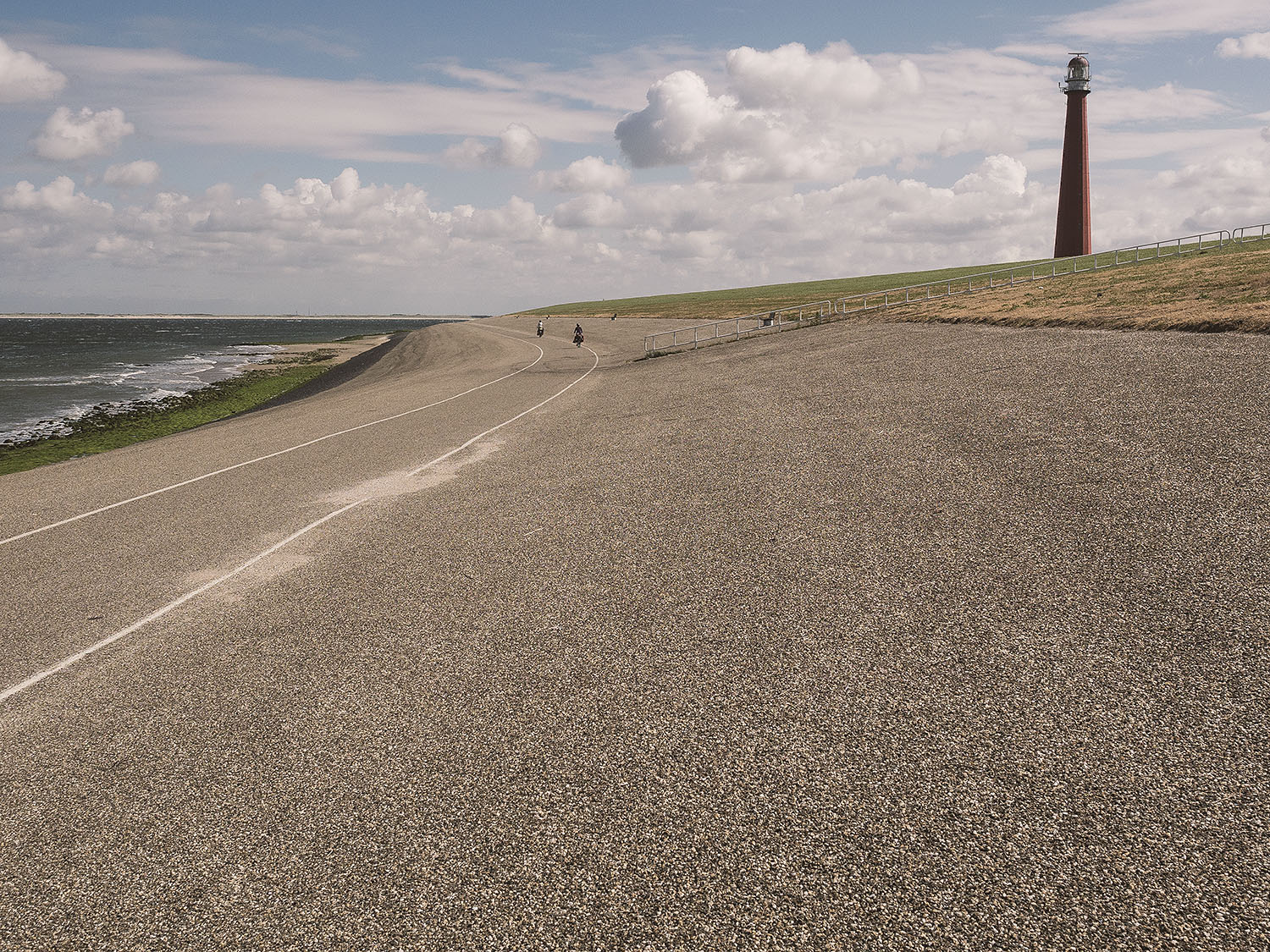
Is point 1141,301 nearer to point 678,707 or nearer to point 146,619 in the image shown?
point 678,707

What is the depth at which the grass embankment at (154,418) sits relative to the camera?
2595cm

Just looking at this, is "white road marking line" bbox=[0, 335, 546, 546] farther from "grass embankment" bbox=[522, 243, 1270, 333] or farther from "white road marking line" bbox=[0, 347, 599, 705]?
"grass embankment" bbox=[522, 243, 1270, 333]

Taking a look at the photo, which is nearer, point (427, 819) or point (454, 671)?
point (427, 819)

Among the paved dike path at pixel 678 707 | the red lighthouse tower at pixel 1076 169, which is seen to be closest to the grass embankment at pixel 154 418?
the paved dike path at pixel 678 707

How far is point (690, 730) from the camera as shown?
5.86m

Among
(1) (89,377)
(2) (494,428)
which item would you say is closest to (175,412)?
(2) (494,428)

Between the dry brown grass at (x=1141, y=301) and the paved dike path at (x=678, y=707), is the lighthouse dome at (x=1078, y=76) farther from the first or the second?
the paved dike path at (x=678, y=707)

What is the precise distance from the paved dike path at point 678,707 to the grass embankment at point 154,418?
15.3 metres

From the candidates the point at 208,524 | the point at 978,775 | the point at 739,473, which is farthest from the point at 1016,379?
the point at 208,524

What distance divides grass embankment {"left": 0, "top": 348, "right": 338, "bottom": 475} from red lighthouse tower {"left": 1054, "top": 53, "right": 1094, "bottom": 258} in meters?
55.9

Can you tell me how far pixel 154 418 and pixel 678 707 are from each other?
115 ft

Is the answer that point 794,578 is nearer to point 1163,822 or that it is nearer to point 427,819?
point 1163,822

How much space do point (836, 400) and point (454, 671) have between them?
42.4 ft

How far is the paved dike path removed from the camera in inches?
170
